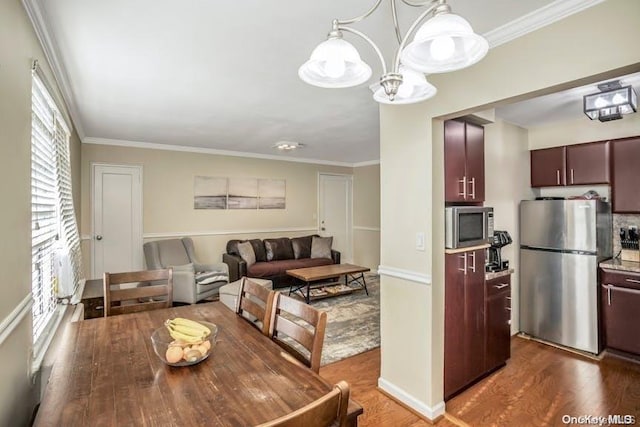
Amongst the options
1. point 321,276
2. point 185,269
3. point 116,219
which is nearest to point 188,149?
point 116,219

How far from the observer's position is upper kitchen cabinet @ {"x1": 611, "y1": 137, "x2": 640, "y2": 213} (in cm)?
310

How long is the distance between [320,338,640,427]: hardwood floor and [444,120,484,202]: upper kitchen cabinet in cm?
149

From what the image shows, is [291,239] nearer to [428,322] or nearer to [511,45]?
[428,322]

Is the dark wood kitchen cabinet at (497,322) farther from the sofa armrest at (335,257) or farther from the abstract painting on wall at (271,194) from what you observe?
the abstract painting on wall at (271,194)

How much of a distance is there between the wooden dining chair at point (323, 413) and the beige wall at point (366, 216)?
20.2 feet

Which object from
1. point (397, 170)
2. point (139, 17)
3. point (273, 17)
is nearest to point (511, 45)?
point (397, 170)

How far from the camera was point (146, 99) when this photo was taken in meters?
2.99

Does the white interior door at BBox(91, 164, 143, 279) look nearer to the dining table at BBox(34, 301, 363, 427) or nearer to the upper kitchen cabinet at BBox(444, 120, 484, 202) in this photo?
the dining table at BBox(34, 301, 363, 427)

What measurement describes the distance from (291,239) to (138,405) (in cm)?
529

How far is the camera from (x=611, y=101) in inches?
98.5

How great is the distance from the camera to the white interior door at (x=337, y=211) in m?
7.11

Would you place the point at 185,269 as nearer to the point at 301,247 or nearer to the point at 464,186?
the point at 301,247

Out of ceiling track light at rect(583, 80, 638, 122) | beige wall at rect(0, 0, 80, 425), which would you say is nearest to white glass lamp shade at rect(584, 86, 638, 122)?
ceiling track light at rect(583, 80, 638, 122)

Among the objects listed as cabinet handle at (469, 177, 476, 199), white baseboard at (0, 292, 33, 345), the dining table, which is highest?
cabinet handle at (469, 177, 476, 199)
